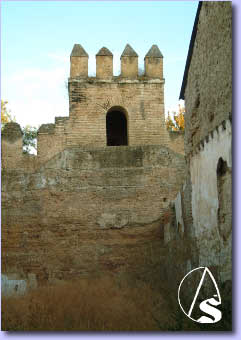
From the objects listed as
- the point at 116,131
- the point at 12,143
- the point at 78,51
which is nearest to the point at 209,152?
the point at 12,143

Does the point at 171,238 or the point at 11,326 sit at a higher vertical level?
the point at 171,238

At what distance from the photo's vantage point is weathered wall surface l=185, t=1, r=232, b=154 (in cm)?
802

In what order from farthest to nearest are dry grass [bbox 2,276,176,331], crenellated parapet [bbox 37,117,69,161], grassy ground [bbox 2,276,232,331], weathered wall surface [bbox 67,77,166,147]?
weathered wall surface [bbox 67,77,166,147]
crenellated parapet [bbox 37,117,69,161]
dry grass [bbox 2,276,176,331]
grassy ground [bbox 2,276,232,331]

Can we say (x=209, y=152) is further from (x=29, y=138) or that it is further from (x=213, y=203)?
(x=29, y=138)

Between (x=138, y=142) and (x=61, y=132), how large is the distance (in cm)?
223

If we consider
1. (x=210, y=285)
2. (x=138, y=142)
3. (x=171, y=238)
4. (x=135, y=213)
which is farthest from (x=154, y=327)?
(x=138, y=142)

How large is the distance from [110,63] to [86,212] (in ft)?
15.4

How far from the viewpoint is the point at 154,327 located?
7750 millimetres

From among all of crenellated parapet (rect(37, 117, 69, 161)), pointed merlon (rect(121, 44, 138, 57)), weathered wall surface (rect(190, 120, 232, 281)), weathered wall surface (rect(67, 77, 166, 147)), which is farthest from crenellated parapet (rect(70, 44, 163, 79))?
weathered wall surface (rect(190, 120, 232, 281))

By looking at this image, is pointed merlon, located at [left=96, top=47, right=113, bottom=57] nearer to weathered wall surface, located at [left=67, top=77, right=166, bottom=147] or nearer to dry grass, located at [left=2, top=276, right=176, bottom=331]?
weathered wall surface, located at [left=67, top=77, right=166, bottom=147]

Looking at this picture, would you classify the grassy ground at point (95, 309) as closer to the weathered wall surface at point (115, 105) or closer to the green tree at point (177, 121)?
the weathered wall surface at point (115, 105)

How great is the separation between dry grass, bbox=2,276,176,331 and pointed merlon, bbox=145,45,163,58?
22.0ft

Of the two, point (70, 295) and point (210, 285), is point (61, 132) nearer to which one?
point (70, 295)

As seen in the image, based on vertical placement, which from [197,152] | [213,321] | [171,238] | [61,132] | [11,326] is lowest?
[11,326]
